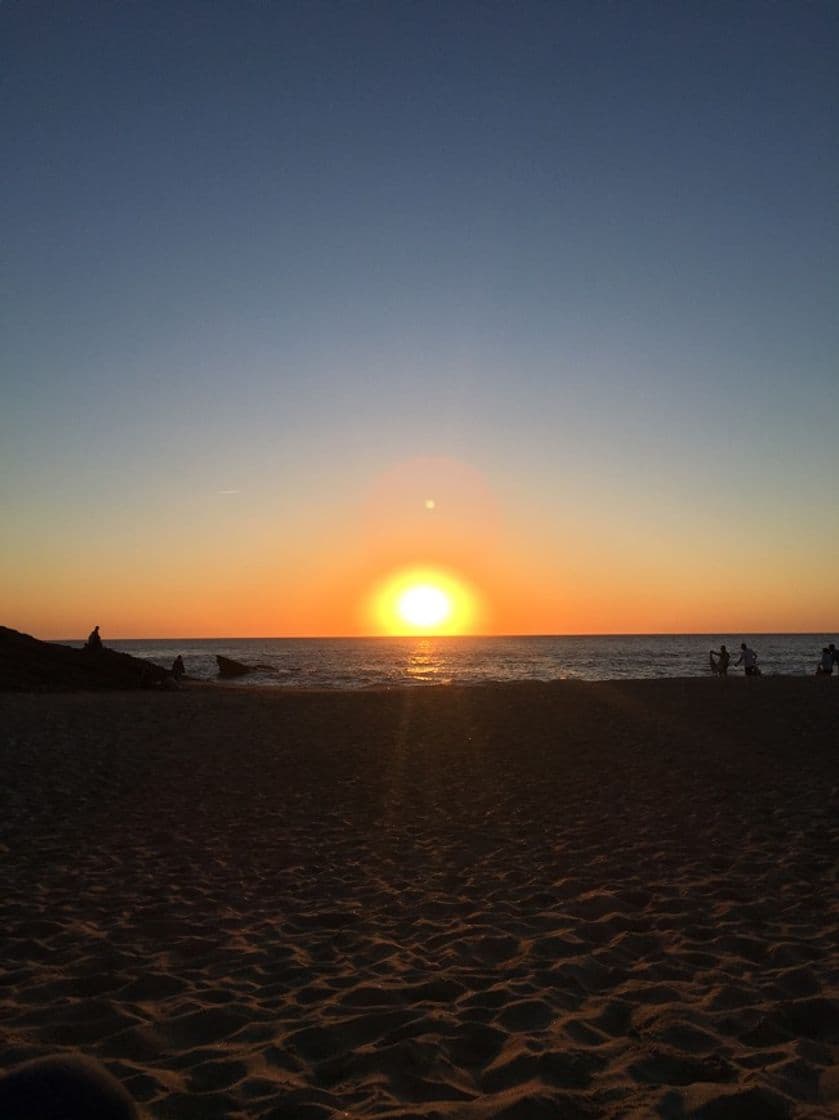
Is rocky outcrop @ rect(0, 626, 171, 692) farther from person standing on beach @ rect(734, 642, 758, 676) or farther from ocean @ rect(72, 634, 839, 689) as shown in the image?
person standing on beach @ rect(734, 642, 758, 676)

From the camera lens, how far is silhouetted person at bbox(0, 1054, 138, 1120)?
328 cm

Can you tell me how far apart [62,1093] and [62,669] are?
2969cm

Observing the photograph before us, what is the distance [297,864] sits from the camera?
28.0 feet

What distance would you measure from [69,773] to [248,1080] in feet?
34.8

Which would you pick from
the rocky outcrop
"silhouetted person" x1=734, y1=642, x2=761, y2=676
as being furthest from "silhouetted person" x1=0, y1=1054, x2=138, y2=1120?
"silhouetted person" x1=734, y1=642, x2=761, y2=676

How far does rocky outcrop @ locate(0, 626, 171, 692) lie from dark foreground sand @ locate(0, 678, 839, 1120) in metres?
14.7

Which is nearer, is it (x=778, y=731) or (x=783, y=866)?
(x=783, y=866)

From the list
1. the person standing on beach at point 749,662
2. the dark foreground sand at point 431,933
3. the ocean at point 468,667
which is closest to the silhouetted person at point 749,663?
the person standing on beach at point 749,662

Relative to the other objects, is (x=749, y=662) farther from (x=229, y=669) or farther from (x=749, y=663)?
(x=229, y=669)

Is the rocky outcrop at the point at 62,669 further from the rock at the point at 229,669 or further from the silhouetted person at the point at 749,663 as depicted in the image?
the silhouetted person at the point at 749,663

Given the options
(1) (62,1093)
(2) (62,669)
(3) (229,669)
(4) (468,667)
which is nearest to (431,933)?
(1) (62,1093)

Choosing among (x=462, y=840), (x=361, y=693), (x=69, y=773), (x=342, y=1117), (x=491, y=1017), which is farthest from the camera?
(x=361, y=693)

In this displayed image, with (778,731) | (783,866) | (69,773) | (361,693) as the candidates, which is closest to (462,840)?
(783,866)

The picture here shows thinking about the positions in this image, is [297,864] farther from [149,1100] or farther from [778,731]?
[778,731]
